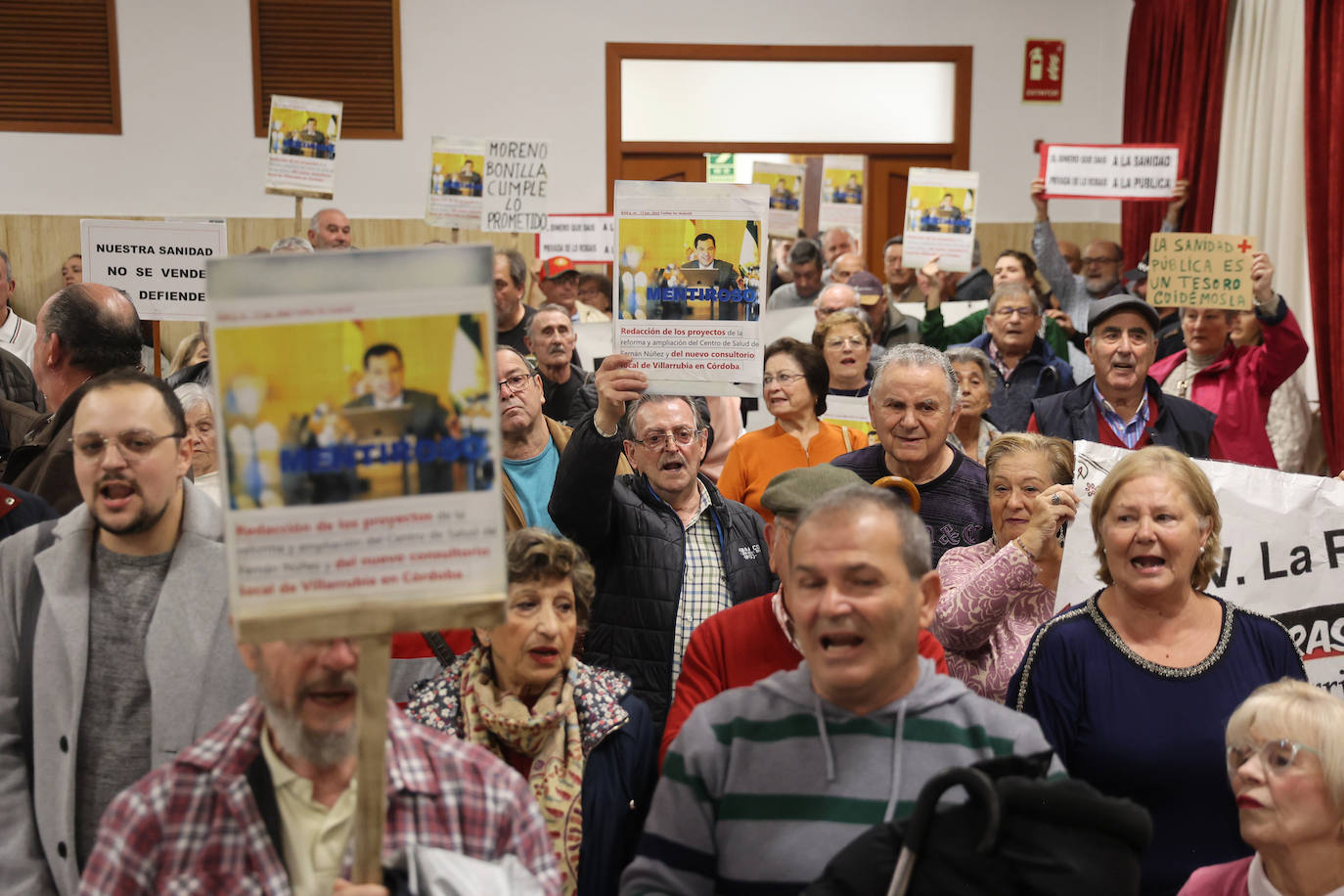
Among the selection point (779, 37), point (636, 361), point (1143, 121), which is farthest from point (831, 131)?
point (636, 361)

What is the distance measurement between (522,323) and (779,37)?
5.43 metres

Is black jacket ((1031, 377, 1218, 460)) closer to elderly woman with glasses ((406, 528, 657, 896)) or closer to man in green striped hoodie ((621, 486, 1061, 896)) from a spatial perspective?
elderly woman with glasses ((406, 528, 657, 896))

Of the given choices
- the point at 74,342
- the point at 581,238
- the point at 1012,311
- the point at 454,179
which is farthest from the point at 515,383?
the point at 581,238

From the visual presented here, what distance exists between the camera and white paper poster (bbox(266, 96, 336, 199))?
8.08m

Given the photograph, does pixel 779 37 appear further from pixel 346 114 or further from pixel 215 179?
pixel 215 179

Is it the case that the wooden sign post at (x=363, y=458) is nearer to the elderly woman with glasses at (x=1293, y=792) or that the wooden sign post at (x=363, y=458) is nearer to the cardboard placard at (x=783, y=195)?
the elderly woman with glasses at (x=1293, y=792)

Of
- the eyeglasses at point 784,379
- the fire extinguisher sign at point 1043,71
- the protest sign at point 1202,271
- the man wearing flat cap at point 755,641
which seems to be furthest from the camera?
the fire extinguisher sign at point 1043,71

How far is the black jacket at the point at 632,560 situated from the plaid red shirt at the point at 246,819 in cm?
Result: 135

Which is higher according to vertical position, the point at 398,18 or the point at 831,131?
the point at 398,18

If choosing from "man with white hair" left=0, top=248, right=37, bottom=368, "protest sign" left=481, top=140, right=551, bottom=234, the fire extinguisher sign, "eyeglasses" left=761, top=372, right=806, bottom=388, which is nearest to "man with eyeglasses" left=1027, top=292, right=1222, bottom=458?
"eyeglasses" left=761, top=372, right=806, bottom=388

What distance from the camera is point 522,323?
6.61m

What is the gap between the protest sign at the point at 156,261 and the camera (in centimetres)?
480

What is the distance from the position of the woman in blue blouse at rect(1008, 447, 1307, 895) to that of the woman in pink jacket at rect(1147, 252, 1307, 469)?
2.90 metres

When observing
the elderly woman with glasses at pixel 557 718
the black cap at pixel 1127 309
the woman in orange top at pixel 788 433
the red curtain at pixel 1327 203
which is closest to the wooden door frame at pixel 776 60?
the red curtain at pixel 1327 203
